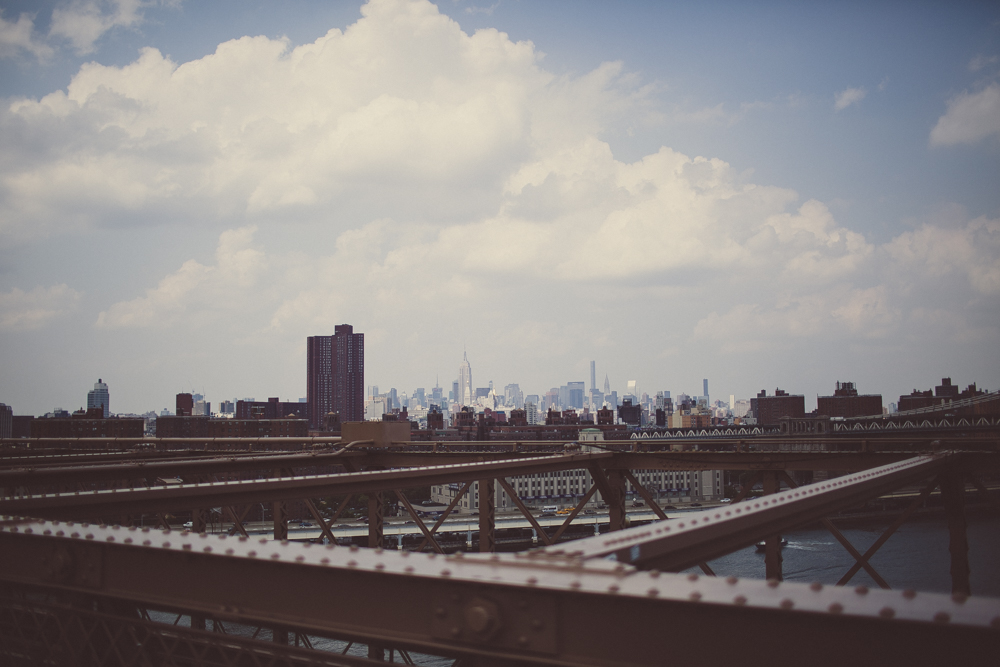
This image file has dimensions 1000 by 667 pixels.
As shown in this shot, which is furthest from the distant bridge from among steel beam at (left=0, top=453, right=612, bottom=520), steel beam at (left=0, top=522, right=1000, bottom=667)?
steel beam at (left=0, top=453, right=612, bottom=520)

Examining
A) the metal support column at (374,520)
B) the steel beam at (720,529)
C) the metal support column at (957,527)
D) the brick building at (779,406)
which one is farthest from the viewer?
the brick building at (779,406)

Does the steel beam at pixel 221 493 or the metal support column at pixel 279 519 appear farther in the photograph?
the metal support column at pixel 279 519

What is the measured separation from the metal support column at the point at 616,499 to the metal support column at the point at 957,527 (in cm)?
526

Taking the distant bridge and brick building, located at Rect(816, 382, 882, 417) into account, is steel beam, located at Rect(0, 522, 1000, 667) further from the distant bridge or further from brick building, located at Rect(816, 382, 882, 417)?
brick building, located at Rect(816, 382, 882, 417)

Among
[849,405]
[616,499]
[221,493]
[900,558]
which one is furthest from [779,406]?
[221,493]

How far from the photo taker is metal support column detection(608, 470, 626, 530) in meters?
13.3

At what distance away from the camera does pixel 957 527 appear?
10.8 metres

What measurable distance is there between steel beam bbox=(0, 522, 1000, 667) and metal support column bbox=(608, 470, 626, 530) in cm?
1034

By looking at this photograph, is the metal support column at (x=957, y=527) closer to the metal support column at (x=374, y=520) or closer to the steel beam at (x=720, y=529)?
the steel beam at (x=720, y=529)

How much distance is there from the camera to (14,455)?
1916cm

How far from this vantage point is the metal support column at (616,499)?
523 inches

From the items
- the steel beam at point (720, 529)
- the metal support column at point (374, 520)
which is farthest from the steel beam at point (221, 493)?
the steel beam at point (720, 529)

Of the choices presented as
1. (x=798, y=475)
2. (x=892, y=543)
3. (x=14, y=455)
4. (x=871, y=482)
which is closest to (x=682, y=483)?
(x=892, y=543)

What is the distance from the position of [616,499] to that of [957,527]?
5.46 metres
